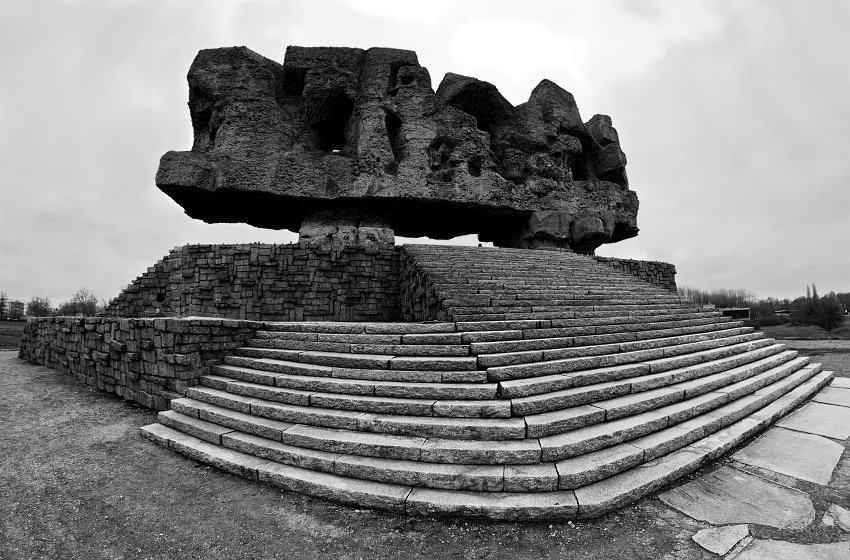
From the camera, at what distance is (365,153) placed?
12.1m

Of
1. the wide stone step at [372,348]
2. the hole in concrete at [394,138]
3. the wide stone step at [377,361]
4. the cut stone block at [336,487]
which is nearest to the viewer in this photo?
the cut stone block at [336,487]

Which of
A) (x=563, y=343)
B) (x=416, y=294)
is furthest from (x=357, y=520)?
(x=416, y=294)

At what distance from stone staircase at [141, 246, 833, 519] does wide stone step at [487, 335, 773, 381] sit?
0.07ft

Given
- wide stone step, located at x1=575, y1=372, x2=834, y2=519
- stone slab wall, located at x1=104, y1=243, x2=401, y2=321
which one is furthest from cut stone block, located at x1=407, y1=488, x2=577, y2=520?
stone slab wall, located at x1=104, y1=243, x2=401, y2=321

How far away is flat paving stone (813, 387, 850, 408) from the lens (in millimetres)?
5402

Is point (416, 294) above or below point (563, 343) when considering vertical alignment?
above

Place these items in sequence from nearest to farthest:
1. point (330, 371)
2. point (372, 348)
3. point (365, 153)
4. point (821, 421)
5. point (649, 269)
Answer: point (330, 371), point (821, 421), point (372, 348), point (365, 153), point (649, 269)

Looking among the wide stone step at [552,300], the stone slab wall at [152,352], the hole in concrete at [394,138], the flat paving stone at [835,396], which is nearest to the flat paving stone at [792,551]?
the wide stone step at [552,300]

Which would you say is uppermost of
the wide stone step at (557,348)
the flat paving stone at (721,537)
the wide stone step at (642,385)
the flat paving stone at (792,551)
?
the wide stone step at (557,348)

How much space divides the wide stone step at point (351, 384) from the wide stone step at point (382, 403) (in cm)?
4

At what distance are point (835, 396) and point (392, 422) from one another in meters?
7.09

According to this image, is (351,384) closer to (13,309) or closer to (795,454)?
(795,454)

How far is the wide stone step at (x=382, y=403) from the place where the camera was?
11.4 feet

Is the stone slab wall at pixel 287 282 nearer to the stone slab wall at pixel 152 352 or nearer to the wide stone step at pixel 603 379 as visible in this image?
the stone slab wall at pixel 152 352
